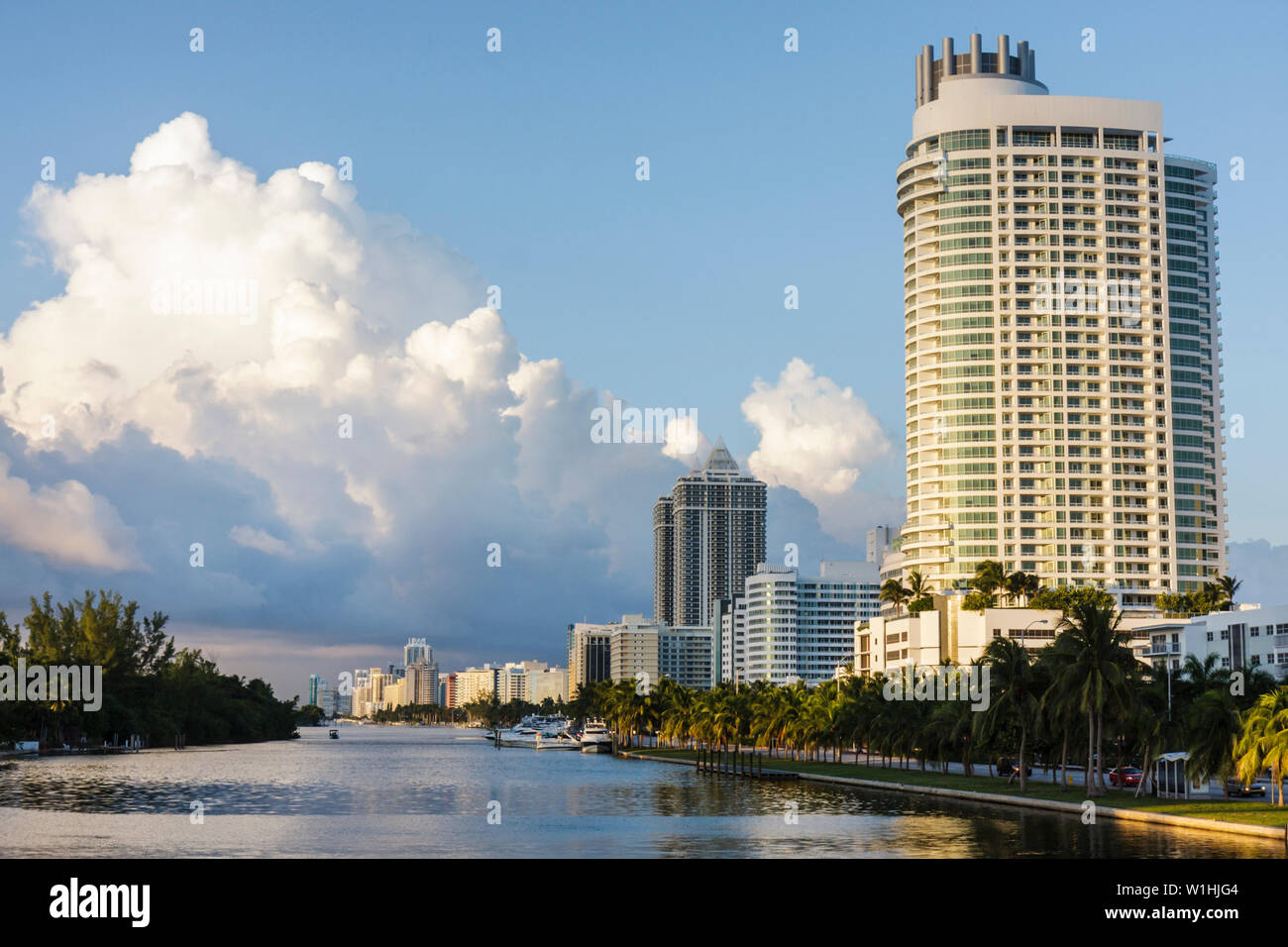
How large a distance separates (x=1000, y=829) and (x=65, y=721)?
528 ft

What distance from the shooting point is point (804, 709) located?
538ft

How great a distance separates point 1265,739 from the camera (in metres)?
71.6

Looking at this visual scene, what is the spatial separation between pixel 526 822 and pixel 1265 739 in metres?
43.7

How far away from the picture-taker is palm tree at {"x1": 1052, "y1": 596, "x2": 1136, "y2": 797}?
8925 centimetres

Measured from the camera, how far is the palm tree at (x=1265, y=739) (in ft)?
232

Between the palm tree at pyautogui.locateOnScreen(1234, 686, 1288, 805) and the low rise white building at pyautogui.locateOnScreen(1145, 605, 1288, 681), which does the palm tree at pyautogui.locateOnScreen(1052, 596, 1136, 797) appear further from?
the low rise white building at pyautogui.locateOnScreen(1145, 605, 1288, 681)

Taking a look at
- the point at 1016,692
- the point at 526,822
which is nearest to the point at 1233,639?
the point at 1016,692

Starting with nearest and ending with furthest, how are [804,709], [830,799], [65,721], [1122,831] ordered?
[1122,831] < [830,799] < [804,709] < [65,721]
